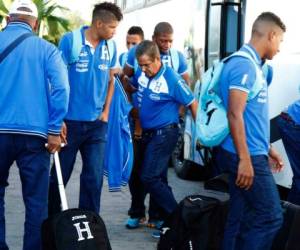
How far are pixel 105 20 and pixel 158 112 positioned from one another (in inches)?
37.7

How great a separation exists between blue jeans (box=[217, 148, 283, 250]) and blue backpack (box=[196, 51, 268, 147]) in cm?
14

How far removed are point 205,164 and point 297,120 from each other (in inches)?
101

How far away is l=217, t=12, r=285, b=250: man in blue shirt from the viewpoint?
433 centimetres

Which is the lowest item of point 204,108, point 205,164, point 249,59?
point 205,164

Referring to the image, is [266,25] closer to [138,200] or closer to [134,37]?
[138,200]

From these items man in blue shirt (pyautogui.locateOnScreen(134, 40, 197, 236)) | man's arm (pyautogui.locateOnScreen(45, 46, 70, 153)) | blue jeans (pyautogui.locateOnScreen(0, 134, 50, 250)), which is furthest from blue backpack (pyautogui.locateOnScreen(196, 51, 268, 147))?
man in blue shirt (pyautogui.locateOnScreen(134, 40, 197, 236))

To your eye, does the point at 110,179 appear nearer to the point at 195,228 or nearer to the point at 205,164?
the point at 195,228

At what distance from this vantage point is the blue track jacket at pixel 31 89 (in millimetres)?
4617

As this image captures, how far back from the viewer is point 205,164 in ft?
28.1

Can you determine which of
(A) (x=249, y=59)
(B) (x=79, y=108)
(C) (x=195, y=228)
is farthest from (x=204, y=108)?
(B) (x=79, y=108)

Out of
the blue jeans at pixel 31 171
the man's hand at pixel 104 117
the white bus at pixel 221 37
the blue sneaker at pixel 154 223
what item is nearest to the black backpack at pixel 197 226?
the blue jeans at pixel 31 171

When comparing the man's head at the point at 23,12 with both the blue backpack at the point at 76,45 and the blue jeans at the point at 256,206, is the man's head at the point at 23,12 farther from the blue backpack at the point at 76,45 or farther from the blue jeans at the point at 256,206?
the blue jeans at the point at 256,206

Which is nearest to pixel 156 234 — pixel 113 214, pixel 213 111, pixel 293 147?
pixel 113 214

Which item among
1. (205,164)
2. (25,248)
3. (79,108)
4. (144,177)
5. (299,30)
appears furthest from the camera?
(205,164)
